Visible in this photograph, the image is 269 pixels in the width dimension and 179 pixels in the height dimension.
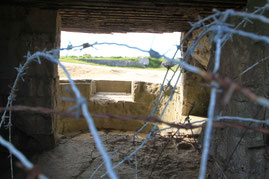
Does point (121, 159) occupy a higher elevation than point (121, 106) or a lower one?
lower

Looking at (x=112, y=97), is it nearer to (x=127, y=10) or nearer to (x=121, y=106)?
(x=121, y=106)

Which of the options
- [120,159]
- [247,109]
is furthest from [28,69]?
[247,109]

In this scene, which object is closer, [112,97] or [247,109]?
[247,109]

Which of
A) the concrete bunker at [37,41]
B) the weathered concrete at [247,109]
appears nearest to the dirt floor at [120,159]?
the concrete bunker at [37,41]

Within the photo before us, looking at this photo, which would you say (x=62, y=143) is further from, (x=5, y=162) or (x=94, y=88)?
(x=94, y=88)

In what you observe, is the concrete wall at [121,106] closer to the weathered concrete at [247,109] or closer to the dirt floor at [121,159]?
the dirt floor at [121,159]

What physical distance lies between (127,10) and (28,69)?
64.1 inches

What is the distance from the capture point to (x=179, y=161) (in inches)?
120

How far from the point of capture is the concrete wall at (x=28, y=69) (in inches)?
115

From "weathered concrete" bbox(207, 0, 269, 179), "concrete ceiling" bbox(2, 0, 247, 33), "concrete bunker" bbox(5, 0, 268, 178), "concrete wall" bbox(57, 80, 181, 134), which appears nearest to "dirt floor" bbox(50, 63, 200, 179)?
"concrete bunker" bbox(5, 0, 268, 178)

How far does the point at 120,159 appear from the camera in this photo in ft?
9.80

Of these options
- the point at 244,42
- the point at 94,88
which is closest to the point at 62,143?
the point at 244,42

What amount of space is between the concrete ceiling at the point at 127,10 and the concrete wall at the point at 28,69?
0.19 metres

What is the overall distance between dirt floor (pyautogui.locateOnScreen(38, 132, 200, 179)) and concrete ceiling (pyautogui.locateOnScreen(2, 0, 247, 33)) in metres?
1.75
